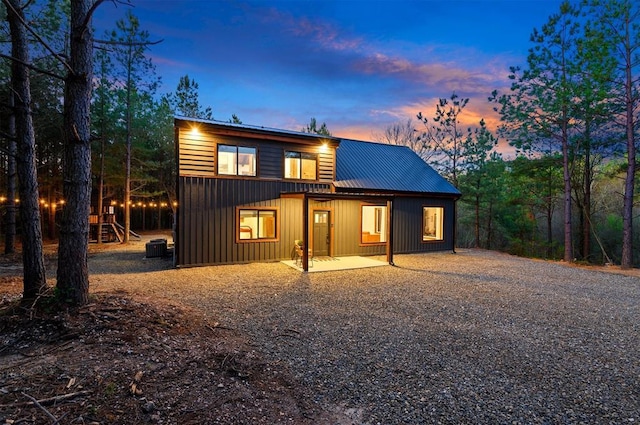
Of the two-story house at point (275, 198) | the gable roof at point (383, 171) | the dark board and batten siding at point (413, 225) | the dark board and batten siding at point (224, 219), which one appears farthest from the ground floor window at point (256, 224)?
the dark board and batten siding at point (413, 225)

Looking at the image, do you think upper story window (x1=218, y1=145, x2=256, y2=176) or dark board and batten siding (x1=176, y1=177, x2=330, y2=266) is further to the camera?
upper story window (x1=218, y1=145, x2=256, y2=176)

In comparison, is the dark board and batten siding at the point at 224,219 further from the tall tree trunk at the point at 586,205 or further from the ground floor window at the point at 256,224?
A: the tall tree trunk at the point at 586,205

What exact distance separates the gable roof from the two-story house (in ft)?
0.22

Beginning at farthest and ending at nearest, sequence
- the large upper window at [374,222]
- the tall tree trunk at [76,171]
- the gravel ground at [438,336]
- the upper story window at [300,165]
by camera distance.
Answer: the large upper window at [374,222] < the upper story window at [300,165] < the tall tree trunk at [76,171] < the gravel ground at [438,336]

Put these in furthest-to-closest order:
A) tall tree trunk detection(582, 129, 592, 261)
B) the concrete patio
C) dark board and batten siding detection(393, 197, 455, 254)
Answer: tall tree trunk detection(582, 129, 592, 261)
dark board and batten siding detection(393, 197, 455, 254)
the concrete patio

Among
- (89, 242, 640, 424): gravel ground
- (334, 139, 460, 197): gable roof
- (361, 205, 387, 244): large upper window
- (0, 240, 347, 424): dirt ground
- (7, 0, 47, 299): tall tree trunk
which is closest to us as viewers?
(0, 240, 347, 424): dirt ground

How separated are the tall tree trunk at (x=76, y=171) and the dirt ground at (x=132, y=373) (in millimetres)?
356

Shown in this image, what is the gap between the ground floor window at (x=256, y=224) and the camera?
9422mm

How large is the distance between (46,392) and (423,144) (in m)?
21.0

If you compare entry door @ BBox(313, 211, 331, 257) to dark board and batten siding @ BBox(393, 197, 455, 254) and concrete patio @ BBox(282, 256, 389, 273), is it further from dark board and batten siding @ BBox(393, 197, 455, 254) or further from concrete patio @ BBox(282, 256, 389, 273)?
dark board and batten siding @ BBox(393, 197, 455, 254)

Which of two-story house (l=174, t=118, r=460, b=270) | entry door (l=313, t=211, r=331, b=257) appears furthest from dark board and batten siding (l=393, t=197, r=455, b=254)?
entry door (l=313, t=211, r=331, b=257)

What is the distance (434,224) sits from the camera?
13.2 metres

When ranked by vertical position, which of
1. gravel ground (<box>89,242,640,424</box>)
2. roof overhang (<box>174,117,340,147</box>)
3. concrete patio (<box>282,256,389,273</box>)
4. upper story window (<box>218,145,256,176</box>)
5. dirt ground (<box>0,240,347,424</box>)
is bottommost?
gravel ground (<box>89,242,640,424</box>)

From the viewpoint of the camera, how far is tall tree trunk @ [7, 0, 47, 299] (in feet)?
13.8
